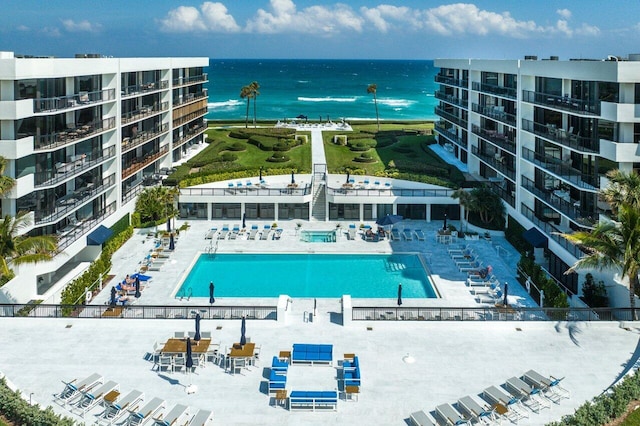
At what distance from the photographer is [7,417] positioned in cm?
2064

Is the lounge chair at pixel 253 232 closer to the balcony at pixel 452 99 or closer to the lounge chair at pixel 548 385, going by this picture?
the balcony at pixel 452 99

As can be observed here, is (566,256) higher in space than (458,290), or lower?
higher

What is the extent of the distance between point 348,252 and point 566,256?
1528 cm

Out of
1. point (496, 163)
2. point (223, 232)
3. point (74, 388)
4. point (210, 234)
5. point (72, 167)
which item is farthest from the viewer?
point (496, 163)

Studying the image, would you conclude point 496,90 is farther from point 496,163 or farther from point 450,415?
point 450,415

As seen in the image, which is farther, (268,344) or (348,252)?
(348,252)

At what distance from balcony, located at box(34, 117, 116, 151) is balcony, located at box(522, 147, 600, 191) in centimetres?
2975

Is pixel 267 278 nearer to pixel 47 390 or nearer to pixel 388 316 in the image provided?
pixel 388 316

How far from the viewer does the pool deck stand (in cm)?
2204

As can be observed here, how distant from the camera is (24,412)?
2014cm

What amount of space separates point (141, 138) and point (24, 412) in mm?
34777

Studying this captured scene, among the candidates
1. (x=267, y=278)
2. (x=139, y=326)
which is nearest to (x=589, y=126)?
(x=267, y=278)

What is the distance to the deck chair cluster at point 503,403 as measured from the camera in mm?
20734

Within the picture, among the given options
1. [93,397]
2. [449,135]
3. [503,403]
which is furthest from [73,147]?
[449,135]
